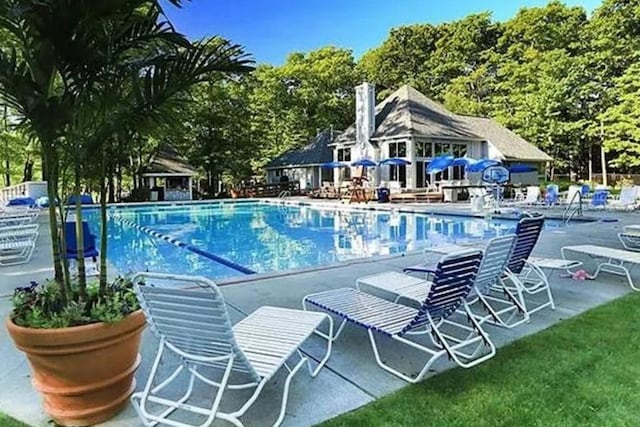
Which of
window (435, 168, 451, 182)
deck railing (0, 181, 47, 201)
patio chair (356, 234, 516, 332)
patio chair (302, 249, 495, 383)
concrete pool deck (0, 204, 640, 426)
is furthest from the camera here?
window (435, 168, 451, 182)

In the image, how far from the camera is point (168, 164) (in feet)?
102

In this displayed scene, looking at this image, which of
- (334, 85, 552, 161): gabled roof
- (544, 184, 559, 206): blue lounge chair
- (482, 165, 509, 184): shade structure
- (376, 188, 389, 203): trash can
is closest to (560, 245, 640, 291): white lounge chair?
(482, 165, 509, 184): shade structure

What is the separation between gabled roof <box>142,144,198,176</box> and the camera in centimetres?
3039

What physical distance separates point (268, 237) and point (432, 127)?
52.6ft

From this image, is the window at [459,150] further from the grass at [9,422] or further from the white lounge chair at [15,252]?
the grass at [9,422]

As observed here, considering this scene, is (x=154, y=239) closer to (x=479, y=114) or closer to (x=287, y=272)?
(x=287, y=272)

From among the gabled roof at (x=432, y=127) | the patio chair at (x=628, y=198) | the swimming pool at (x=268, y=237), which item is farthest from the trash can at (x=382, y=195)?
the patio chair at (x=628, y=198)

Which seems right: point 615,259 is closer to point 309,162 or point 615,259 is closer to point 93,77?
point 93,77

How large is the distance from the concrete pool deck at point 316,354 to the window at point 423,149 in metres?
20.0

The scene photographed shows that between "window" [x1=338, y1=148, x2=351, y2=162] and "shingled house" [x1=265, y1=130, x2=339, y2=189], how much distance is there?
85 centimetres

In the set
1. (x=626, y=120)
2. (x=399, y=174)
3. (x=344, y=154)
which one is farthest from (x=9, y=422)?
(x=626, y=120)

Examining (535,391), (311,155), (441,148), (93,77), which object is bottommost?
(535,391)

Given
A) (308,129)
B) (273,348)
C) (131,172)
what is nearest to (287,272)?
(273,348)

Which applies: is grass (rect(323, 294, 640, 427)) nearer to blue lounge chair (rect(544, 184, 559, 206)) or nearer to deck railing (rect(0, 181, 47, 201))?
blue lounge chair (rect(544, 184, 559, 206))
